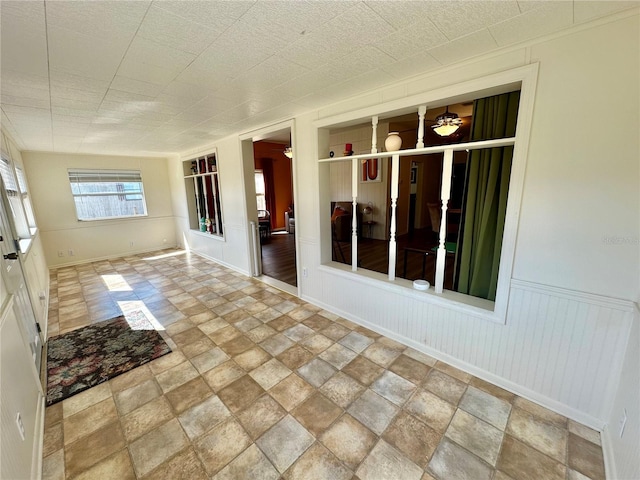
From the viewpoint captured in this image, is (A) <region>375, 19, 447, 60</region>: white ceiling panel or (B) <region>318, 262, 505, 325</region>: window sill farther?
(B) <region>318, 262, 505, 325</region>: window sill

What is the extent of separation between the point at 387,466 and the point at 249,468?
0.79 metres

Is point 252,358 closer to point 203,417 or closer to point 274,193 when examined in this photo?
point 203,417

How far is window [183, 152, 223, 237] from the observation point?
538 centimetres

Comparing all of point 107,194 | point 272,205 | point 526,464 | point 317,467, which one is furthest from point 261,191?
point 526,464

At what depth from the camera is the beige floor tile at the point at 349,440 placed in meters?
1.54

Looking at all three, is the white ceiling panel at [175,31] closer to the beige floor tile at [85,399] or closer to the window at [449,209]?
the window at [449,209]

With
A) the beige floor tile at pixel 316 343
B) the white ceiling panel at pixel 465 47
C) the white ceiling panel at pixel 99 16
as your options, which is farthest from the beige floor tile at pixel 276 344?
the white ceiling panel at pixel 465 47

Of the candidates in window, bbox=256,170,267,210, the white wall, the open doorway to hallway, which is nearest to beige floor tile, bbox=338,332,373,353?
the open doorway to hallway

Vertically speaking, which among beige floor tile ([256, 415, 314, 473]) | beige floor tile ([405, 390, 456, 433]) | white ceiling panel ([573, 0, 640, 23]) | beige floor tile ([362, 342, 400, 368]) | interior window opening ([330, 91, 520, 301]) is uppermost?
white ceiling panel ([573, 0, 640, 23])

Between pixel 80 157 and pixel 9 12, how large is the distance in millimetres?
5796

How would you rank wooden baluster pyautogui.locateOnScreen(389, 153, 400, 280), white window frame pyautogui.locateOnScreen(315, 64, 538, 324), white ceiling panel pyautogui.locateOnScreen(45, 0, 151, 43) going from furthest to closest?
wooden baluster pyautogui.locateOnScreen(389, 153, 400, 280) → white window frame pyautogui.locateOnScreen(315, 64, 538, 324) → white ceiling panel pyautogui.locateOnScreen(45, 0, 151, 43)

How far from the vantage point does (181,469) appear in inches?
58.4

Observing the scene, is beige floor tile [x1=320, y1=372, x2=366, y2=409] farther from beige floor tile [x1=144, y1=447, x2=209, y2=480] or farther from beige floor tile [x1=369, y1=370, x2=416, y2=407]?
beige floor tile [x1=144, y1=447, x2=209, y2=480]

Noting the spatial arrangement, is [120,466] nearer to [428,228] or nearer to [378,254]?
[378,254]
